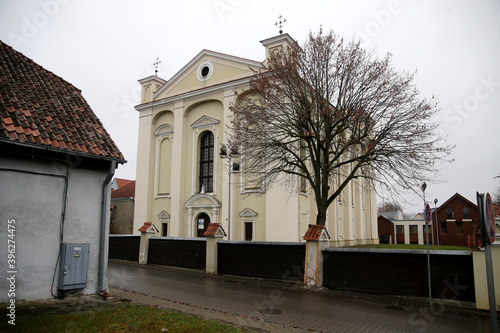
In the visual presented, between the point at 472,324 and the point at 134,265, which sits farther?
the point at 134,265

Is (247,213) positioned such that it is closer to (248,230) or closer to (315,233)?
(248,230)

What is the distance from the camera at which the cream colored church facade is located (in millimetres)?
21938

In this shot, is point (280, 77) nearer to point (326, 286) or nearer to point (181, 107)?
point (326, 286)

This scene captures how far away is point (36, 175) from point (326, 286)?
32.5 feet

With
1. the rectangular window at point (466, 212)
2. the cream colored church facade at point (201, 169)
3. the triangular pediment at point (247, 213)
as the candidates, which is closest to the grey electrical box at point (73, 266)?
the cream colored church facade at point (201, 169)

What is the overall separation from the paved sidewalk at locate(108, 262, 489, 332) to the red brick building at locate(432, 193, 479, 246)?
39575 mm

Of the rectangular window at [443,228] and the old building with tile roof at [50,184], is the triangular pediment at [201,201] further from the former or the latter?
the rectangular window at [443,228]

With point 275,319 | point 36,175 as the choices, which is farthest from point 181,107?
point 275,319

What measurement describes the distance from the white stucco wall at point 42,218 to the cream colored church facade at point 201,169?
12.6 meters

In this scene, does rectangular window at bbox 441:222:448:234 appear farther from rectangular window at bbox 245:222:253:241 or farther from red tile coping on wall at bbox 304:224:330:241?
red tile coping on wall at bbox 304:224:330:241

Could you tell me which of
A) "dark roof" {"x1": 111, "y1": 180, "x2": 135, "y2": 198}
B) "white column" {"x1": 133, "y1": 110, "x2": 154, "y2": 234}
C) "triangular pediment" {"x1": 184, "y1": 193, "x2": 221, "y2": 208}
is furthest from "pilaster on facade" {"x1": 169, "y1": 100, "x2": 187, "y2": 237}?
"dark roof" {"x1": 111, "y1": 180, "x2": 135, "y2": 198}

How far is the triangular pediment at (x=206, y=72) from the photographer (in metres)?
24.8

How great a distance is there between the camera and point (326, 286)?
41.9 ft

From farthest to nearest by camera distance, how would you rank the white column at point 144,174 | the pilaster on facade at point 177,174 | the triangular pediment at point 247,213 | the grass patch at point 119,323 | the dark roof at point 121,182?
the dark roof at point 121,182, the white column at point 144,174, the pilaster on facade at point 177,174, the triangular pediment at point 247,213, the grass patch at point 119,323
